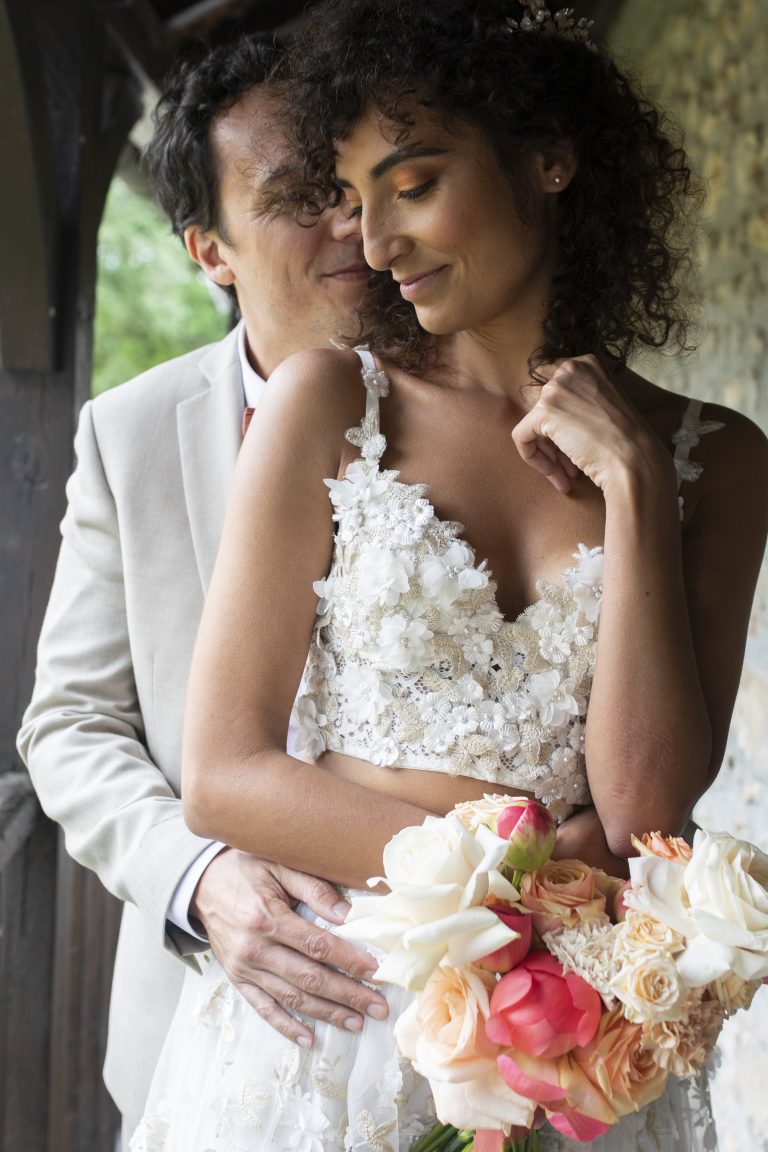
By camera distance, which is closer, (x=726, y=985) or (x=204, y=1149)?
(x=726, y=985)

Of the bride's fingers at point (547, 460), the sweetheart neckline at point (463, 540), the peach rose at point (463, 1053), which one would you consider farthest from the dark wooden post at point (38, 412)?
the peach rose at point (463, 1053)

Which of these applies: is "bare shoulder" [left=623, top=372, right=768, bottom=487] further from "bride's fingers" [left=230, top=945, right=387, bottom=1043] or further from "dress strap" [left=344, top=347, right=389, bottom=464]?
"bride's fingers" [left=230, top=945, right=387, bottom=1043]

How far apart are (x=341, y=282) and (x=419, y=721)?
45.1 inches

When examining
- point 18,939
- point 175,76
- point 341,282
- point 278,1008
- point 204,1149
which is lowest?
point 18,939

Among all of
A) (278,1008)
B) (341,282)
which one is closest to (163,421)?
(341,282)

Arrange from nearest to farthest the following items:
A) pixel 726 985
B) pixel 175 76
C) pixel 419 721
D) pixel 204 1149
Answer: pixel 726 985 → pixel 204 1149 → pixel 419 721 → pixel 175 76

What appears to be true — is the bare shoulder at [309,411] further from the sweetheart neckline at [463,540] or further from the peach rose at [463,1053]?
the peach rose at [463,1053]

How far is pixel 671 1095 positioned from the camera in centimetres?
155

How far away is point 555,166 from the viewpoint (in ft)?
5.84

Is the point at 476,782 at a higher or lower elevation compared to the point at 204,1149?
higher

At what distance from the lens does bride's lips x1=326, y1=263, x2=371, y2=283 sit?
239 centimetres

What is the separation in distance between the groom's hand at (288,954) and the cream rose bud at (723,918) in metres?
0.52

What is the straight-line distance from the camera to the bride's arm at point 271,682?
1.50m

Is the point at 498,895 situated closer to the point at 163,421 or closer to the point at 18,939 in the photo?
the point at 163,421
